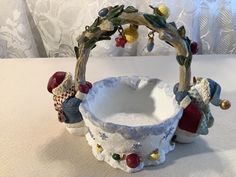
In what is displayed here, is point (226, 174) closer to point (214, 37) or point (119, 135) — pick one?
point (119, 135)

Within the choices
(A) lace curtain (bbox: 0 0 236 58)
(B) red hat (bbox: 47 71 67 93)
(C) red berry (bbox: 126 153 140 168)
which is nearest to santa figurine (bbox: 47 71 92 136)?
(B) red hat (bbox: 47 71 67 93)

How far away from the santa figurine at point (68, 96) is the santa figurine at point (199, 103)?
0.49 ft

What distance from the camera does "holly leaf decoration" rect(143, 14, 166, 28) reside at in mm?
520

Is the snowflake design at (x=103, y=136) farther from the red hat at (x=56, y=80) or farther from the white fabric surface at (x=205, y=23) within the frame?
the white fabric surface at (x=205, y=23)

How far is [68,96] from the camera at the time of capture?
607 mm

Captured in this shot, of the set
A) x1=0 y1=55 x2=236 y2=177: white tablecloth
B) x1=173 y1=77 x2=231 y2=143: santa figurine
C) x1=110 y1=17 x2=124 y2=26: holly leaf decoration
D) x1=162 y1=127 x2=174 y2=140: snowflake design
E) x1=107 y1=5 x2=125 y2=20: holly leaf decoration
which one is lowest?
x1=0 y1=55 x2=236 y2=177: white tablecloth

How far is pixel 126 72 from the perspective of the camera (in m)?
0.83

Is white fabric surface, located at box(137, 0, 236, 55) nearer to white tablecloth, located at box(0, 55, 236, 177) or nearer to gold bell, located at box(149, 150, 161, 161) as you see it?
white tablecloth, located at box(0, 55, 236, 177)

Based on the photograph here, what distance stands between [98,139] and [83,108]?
0.05m

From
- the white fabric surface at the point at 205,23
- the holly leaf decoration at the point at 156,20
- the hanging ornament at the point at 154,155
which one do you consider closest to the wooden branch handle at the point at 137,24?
the holly leaf decoration at the point at 156,20

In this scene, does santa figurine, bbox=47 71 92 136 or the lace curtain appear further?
→ the lace curtain

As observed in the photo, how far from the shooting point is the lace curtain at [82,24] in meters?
0.90

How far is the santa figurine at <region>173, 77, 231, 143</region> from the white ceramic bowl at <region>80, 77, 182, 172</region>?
2cm

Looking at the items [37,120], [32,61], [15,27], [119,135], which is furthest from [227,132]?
[15,27]
